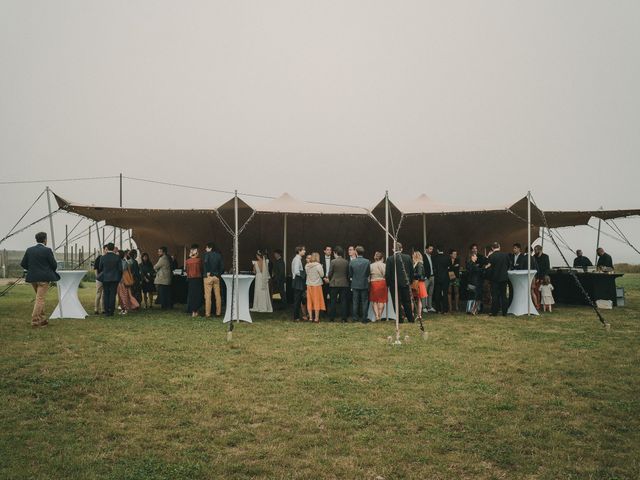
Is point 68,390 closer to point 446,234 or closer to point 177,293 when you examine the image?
point 177,293

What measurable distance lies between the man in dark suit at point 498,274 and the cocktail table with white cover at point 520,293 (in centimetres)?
24

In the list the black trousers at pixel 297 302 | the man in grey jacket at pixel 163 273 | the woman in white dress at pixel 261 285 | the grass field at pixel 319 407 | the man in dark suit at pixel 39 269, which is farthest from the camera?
the man in grey jacket at pixel 163 273

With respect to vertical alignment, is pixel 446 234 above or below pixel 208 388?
above

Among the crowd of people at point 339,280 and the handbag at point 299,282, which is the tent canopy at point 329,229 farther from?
the handbag at point 299,282

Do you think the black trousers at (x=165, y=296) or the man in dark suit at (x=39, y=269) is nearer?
the man in dark suit at (x=39, y=269)

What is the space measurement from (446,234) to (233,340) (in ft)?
29.1

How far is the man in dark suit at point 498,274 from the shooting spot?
34.0 feet

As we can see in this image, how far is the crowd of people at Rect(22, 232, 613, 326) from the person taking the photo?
959cm

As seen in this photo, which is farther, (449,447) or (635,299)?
(635,299)

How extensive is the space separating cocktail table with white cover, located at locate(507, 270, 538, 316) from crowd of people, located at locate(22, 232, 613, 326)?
8.8 inches

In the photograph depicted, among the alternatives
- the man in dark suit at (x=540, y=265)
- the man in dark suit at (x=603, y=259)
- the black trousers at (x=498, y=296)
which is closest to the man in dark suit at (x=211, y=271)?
the black trousers at (x=498, y=296)

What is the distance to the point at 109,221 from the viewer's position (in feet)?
44.3

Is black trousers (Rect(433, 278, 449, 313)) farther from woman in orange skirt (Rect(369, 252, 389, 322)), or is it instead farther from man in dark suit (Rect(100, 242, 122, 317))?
man in dark suit (Rect(100, 242, 122, 317))

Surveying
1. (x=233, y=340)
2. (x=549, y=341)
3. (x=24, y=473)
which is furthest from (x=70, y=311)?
(x=549, y=341)
